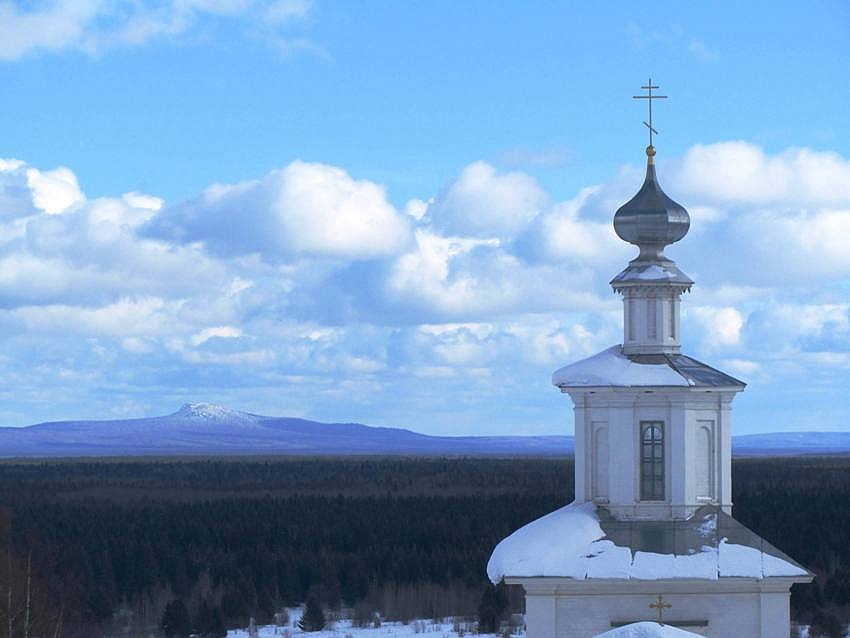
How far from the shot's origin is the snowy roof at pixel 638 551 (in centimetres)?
1952

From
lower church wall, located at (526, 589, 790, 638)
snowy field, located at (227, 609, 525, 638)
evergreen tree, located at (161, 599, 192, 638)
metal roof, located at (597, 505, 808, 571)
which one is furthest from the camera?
evergreen tree, located at (161, 599, 192, 638)

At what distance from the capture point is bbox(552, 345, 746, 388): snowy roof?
20.3 metres

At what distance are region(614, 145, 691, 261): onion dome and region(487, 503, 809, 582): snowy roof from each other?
3.35 m

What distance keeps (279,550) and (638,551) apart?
51.4m

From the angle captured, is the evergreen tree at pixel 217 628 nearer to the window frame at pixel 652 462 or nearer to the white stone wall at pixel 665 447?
the white stone wall at pixel 665 447

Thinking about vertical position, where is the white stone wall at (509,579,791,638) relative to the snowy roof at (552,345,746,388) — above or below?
below

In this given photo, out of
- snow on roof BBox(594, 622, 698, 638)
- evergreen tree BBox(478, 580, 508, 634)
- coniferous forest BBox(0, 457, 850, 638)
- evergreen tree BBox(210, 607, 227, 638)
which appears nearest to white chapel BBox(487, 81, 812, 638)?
snow on roof BBox(594, 622, 698, 638)

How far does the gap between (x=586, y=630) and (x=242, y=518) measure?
66549 mm

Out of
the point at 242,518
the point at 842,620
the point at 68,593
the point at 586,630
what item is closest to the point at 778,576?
the point at 586,630

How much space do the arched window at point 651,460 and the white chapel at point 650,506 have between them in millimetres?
12

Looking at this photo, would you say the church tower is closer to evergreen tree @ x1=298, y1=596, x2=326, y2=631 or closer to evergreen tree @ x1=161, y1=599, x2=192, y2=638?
evergreen tree @ x1=161, y1=599, x2=192, y2=638

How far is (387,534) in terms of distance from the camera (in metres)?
75.9

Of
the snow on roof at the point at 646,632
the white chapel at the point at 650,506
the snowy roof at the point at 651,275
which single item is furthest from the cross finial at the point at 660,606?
the snowy roof at the point at 651,275

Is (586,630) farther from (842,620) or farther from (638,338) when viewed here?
(842,620)
